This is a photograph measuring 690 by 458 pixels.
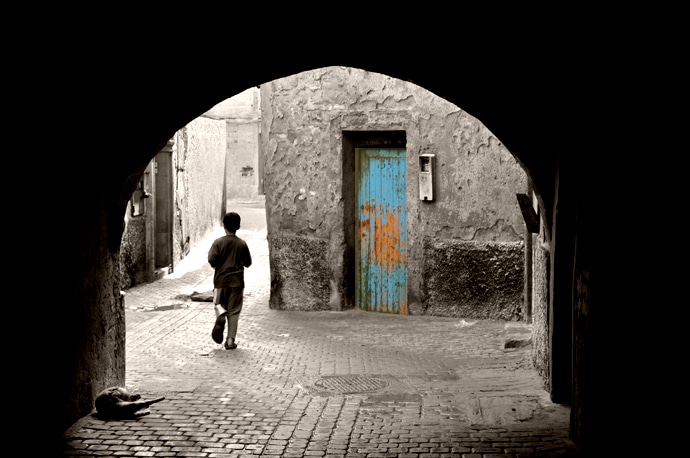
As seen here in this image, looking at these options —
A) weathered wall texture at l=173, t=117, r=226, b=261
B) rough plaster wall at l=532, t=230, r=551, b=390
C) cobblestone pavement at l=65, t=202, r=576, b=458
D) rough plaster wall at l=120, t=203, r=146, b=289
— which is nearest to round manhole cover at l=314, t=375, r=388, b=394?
cobblestone pavement at l=65, t=202, r=576, b=458

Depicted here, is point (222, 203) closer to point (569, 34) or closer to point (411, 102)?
point (411, 102)

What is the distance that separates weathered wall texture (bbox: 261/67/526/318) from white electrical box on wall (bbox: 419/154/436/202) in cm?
9

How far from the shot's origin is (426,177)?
11.1m

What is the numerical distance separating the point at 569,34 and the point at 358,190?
6499 mm

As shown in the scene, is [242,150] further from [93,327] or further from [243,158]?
[93,327]

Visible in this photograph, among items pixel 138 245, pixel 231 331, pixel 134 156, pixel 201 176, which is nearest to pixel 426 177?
pixel 231 331

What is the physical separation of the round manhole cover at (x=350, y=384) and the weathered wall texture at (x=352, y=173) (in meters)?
3.48

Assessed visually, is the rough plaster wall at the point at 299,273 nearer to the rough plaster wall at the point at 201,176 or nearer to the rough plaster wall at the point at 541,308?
the rough plaster wall at the point at 541,308

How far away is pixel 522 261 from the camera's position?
10.6 metres

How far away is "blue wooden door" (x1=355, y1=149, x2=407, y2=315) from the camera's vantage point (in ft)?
37.7

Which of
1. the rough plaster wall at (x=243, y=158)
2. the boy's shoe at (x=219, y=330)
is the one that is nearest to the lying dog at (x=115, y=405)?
A: the boy's shoe at (x=219, y=330)

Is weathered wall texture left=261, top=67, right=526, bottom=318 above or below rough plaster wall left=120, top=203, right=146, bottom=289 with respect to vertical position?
above

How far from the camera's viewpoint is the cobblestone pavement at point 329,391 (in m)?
5.48

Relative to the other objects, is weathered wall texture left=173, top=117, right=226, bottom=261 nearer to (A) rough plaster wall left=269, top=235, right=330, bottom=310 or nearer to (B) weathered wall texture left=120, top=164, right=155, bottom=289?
(B) weathered wall texture left=120, top=164, right=155, bottom=289
